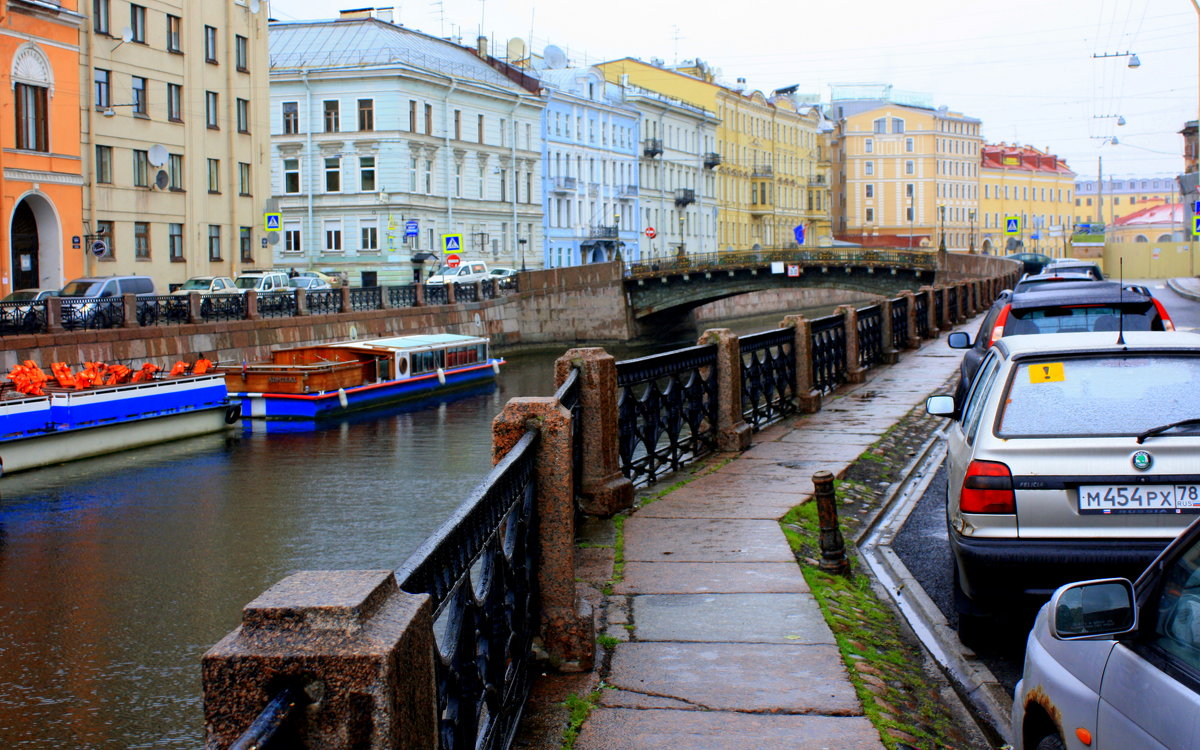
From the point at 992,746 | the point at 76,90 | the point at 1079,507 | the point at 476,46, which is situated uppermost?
the point at 476,46

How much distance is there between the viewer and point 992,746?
533cm

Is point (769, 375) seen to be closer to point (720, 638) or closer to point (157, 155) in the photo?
point (720, 638)

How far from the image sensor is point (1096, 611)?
321 centimetres

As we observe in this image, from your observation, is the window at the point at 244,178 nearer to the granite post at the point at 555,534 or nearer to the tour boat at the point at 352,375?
the tour boat at the point at 352,375

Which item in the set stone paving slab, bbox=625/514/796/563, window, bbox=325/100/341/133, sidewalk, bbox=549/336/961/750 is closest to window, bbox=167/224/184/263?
window, bbox=325/100/341/133

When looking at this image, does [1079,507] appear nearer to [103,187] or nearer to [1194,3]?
[1194,3]

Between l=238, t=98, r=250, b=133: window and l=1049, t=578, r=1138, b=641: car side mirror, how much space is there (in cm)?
4763

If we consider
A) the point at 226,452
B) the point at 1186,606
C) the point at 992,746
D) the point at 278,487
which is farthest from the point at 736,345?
the point at 226,452

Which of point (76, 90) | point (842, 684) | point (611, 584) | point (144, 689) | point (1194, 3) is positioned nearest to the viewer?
point (842, 684)

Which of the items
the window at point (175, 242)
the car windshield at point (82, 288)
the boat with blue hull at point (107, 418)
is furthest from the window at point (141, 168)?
the boat with blue hull at point (107, 418)

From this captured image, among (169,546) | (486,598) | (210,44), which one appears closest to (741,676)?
(486,598)

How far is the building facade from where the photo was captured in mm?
57438

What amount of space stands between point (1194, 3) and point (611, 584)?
34.9m

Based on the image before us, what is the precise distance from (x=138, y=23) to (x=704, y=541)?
1564 inches
